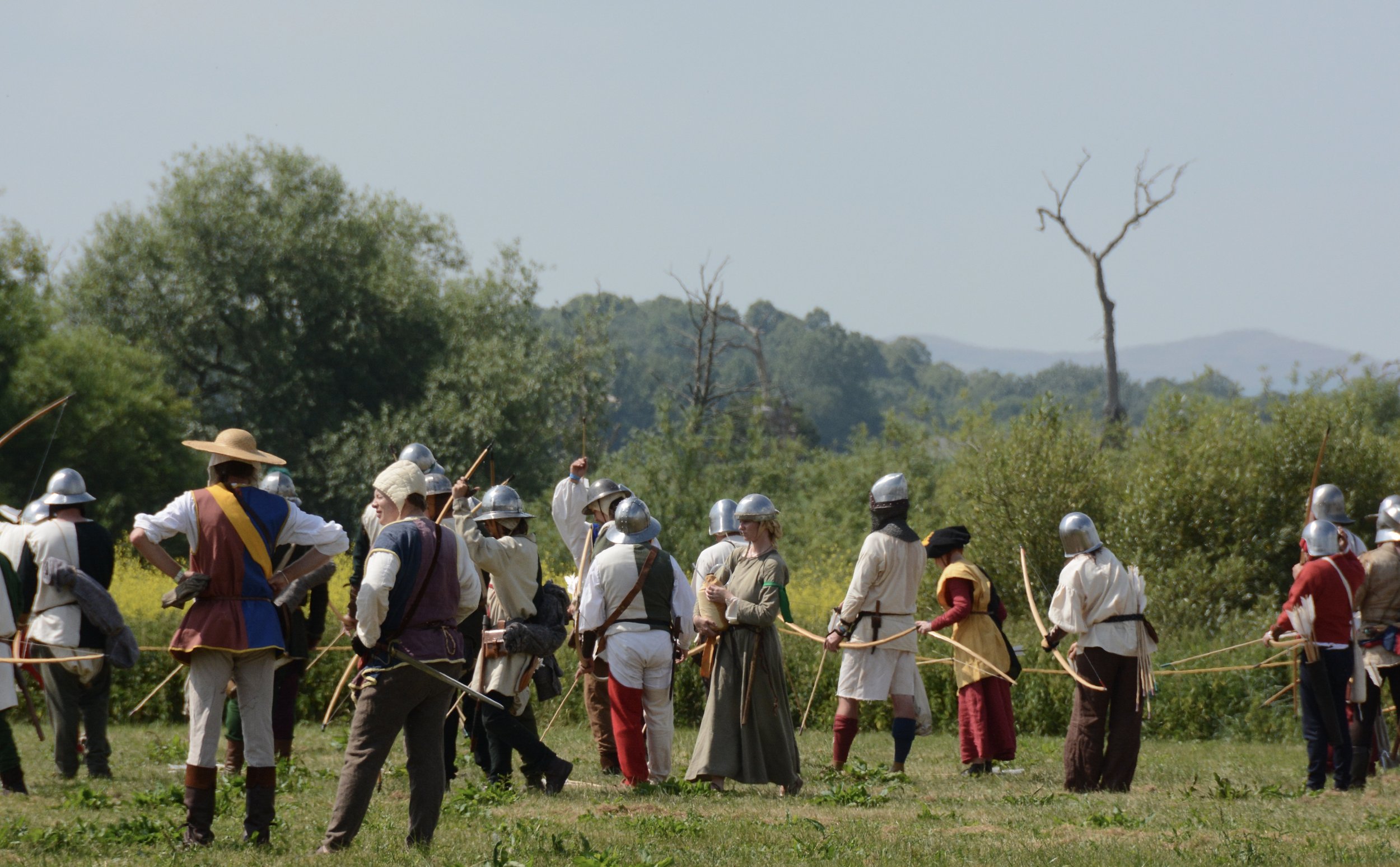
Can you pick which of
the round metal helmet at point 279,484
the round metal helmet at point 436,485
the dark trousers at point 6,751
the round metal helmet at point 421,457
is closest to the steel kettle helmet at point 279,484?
the round metal helmet at point 279,484

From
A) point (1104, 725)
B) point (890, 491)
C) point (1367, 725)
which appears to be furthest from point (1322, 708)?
point (890, 491)

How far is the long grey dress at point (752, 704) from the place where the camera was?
880 cm

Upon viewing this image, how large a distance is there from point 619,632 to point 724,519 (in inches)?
83.9

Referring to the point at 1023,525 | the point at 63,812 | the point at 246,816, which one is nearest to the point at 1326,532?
the point at 246,816

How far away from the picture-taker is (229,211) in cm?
3800

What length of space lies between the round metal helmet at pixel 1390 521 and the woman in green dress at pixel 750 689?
15.0 feet

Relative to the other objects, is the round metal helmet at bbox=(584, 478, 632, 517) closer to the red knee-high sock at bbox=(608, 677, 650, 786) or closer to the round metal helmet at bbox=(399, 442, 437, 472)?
the round metal helmet at bbox=(399, 442, 437, 472)

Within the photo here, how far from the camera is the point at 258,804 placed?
262 inches

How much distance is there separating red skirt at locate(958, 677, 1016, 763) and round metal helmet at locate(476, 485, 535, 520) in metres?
3.80

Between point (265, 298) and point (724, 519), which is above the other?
point (265, 298)

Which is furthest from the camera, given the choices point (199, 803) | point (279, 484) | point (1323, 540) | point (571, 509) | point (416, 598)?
point (571, 509)

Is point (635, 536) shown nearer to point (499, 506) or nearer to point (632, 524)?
point (632, 524)

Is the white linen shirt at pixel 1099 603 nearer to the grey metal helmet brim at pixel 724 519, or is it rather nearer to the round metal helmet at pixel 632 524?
the grey metal helmet brim at pixel 724 519

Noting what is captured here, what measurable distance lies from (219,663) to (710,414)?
36.8 metres
